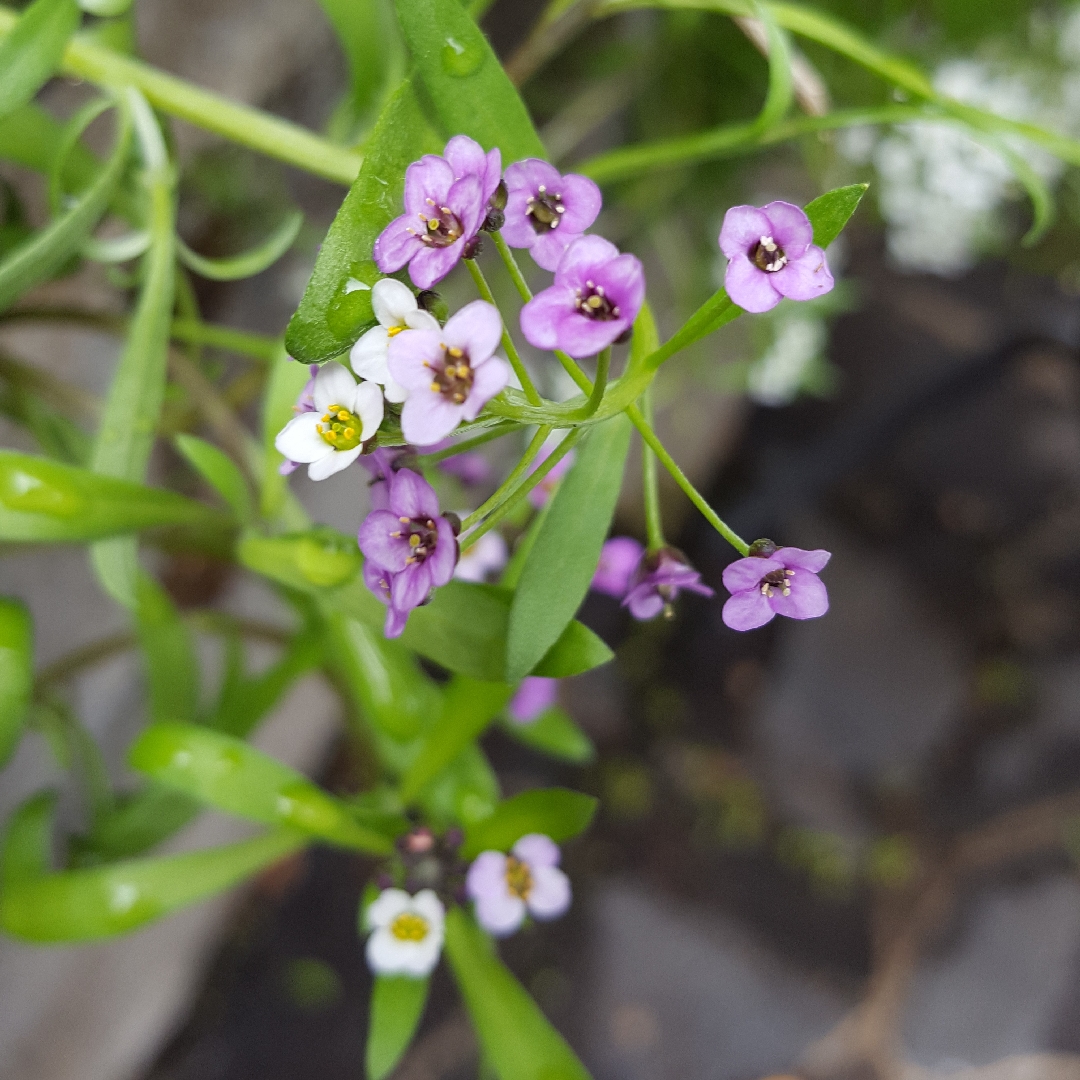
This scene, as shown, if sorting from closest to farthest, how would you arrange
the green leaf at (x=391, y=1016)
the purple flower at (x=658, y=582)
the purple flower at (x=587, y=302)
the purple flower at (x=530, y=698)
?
1. the purple flower at (x=587, y=302)
2. the purple flower at (x=658, y=582)
3. the green leaf at (x=391, y=1016)
4. the purple flower at (x=530, y=698)

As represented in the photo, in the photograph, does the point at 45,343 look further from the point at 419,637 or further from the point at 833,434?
the point at 833,434

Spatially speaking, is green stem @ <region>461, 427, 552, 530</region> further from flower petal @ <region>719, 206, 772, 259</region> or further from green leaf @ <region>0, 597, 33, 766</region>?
green leaf @ <region>0, 597, 33, 766</region>

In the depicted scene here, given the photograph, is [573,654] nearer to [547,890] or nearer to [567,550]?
[567,550]

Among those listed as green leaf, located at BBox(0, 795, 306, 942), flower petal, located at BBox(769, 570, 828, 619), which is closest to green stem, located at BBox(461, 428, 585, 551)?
flower petal, located at BBox(769, 570, 828, 619)

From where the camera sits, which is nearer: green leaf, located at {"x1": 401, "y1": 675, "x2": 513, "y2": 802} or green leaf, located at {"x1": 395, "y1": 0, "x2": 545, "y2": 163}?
green leaf, located at {"x1": 395, "y1": 0, "x2": 545, "y2": 163}

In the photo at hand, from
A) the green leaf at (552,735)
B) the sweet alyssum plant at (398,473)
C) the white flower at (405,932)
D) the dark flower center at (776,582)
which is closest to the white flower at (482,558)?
the sweet alyssum plant at (398,473)

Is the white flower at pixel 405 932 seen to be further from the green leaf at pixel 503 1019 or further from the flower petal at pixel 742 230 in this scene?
the flower petal at pixel 742 230
